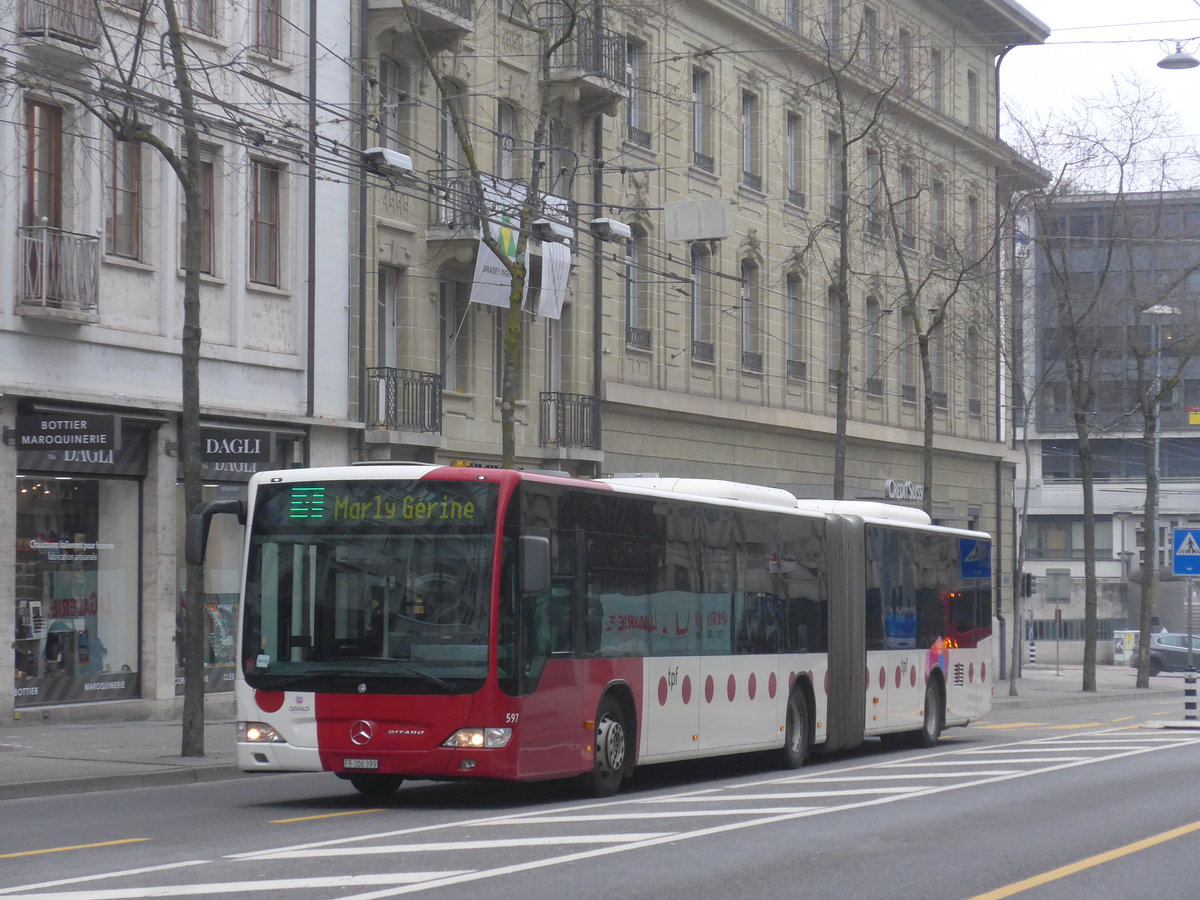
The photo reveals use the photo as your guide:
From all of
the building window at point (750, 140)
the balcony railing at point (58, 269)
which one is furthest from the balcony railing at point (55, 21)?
the building window at point (750, 140)

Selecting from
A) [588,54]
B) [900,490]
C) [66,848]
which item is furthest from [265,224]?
[900,490]

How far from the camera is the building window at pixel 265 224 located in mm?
28047

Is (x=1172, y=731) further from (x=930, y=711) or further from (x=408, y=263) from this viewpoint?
(x=408, y=263)

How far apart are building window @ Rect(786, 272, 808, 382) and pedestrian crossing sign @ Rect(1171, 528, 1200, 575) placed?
9.60 meters

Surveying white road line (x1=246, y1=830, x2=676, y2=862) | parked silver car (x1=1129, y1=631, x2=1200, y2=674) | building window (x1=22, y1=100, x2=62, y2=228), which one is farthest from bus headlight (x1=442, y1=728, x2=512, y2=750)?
parked silver car (x1=1129, y1=631, x2=1200, y2=674)

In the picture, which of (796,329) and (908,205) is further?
(908,205)

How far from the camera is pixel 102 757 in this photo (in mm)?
19875

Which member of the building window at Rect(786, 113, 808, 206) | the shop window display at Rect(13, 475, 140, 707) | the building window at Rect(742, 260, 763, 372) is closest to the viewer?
the shop window display at Rect(13, 475, 140, 707)

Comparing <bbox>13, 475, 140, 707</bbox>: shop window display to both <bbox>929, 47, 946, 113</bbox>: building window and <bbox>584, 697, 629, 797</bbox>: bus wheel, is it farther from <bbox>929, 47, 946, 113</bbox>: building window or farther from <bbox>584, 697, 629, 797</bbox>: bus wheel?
<bbox>929, 47, 946, 113</bbox>: building window

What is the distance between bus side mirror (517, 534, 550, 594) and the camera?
15.1 metres

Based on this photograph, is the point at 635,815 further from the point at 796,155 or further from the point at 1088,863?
the point at 796,155

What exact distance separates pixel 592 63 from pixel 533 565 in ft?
67.1

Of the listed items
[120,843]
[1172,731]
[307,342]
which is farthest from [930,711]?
[120,843]

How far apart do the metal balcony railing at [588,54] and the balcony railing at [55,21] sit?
11084 mm
